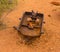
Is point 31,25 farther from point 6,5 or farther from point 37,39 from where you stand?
point 6,5

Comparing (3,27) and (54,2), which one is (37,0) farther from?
(3,27)

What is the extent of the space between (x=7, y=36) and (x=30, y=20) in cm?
64

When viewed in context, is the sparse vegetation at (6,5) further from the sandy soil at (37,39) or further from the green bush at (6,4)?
the sandy soil at (37,39)

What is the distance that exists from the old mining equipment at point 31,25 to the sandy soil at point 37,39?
0.69ft

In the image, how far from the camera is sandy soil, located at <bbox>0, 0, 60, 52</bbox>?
384 centimetres

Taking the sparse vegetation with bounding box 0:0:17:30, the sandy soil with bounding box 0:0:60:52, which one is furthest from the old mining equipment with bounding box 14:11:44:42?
the sparse vegetation with bounding box 0:0:17:30

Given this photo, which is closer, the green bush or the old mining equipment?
the old mining equipment

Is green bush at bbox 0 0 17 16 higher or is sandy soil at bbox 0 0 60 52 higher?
green bush at bbox 0 0 17 16

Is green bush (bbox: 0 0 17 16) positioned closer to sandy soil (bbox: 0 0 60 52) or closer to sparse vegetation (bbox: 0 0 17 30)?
sparse vegetation (bbox: 0 0 17 30)

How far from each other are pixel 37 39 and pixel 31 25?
33 cm

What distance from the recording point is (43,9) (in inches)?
205

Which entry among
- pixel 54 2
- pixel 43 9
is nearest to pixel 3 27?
pixel 43 9

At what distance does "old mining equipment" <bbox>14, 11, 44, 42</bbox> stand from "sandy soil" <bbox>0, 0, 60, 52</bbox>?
211 mm

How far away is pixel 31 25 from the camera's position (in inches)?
160
